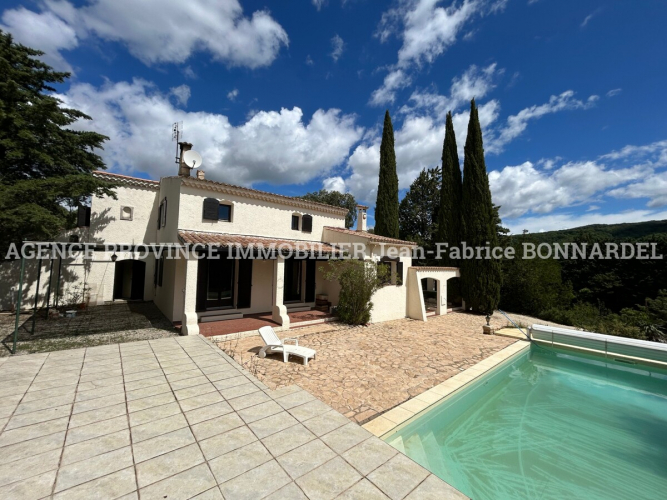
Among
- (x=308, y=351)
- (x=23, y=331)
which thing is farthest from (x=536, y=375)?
(x=23, y=331)

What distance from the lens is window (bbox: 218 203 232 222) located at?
1389cm

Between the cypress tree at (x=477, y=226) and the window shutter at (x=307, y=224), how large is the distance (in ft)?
39.3

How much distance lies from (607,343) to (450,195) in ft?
45.7

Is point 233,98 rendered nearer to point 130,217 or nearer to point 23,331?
point 130,217

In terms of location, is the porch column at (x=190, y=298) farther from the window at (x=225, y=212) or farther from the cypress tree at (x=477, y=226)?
the cypress tree at (x=477, y=226)

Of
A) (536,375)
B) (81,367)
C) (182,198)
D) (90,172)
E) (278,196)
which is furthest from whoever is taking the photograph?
(90,172)

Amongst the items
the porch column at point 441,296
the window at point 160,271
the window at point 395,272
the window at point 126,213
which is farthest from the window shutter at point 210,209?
the porch column at point 441,296

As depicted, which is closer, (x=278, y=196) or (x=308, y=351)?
(x=308, y=351)

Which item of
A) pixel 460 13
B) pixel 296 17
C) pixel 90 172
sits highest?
pixel 296 17

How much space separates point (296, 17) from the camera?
12742mm

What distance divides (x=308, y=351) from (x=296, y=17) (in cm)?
1517

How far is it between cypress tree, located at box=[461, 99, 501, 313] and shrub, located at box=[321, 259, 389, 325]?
9747 millimetres

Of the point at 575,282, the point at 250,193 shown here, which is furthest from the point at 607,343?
the point at 575,282

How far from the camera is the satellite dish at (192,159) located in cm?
1438
